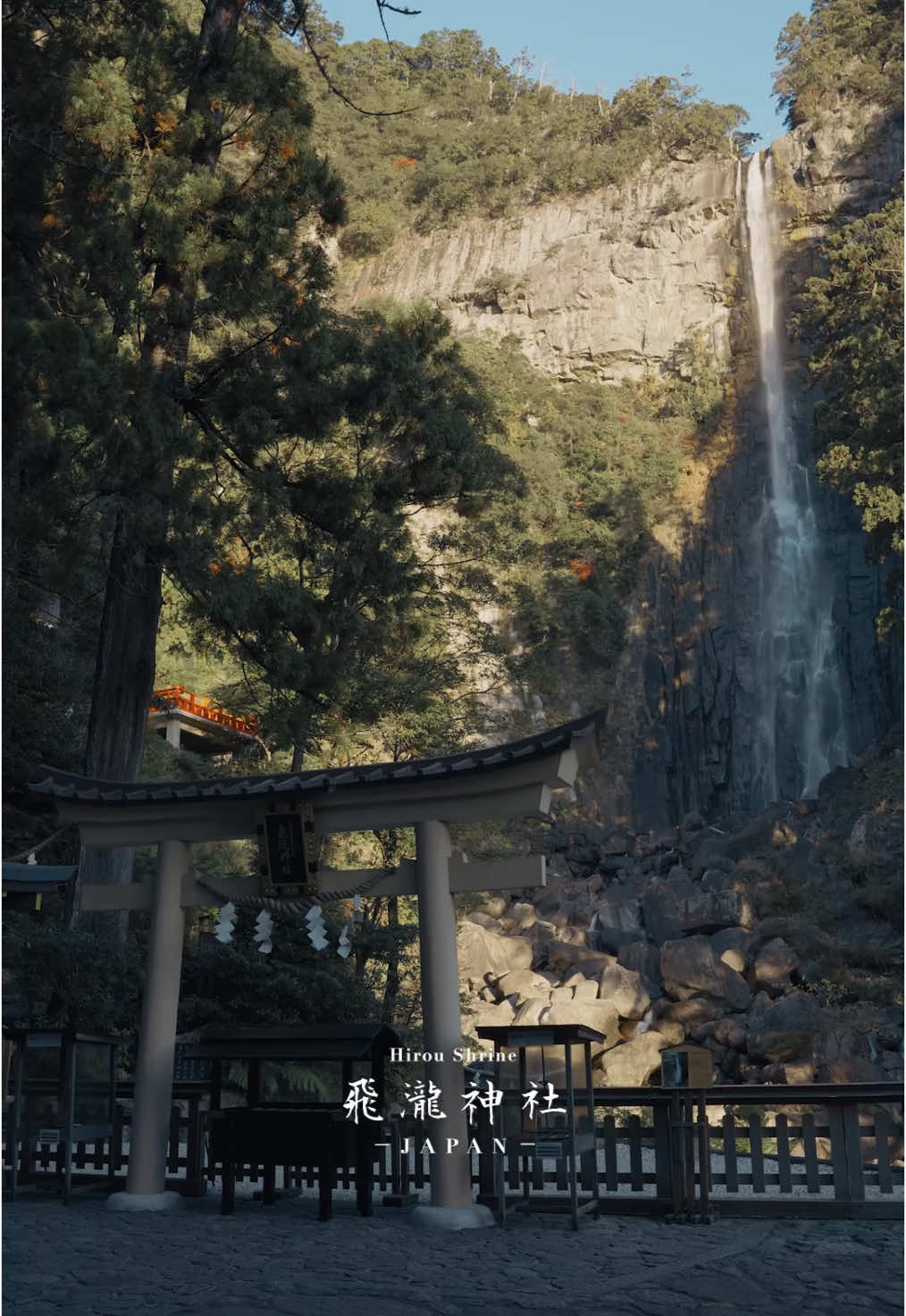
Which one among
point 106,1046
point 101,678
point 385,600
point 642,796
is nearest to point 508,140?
point 642,796

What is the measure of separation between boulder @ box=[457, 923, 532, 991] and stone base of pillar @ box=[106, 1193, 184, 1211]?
1252cm

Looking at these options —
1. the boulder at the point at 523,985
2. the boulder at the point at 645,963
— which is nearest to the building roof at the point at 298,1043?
the boulder at the point at 523,985

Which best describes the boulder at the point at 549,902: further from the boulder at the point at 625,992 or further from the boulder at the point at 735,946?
the boulder at the point at 625,992

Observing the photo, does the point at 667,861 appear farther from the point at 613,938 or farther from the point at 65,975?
the point at 65,975

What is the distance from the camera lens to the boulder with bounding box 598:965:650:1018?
1812cm

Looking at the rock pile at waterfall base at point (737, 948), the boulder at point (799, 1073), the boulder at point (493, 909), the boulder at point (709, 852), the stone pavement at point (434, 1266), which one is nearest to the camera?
the stone pavement at point (434, 1266)

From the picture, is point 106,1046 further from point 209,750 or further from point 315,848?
point 209,750

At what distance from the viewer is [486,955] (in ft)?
67.4

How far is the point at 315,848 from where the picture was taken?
26.4 feet

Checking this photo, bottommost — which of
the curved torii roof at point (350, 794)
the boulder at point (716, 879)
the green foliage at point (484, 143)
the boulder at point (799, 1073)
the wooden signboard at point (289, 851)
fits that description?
the boulder at point (799, 1073)

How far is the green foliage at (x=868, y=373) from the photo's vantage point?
2262 cm

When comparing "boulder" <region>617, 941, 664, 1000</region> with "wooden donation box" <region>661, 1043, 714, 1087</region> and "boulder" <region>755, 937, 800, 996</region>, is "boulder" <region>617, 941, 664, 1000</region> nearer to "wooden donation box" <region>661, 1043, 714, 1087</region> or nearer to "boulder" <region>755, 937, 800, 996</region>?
"boulder" <region>755, 937, 800, 996</region>

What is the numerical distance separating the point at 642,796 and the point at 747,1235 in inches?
1084

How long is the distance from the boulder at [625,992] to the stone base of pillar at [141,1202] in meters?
11.2
